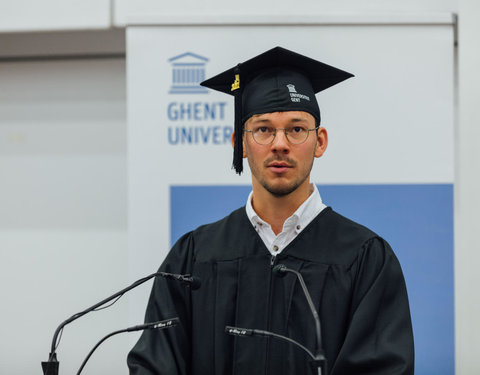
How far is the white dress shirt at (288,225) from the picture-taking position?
2250mm

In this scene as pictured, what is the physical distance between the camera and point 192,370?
7.30 feet

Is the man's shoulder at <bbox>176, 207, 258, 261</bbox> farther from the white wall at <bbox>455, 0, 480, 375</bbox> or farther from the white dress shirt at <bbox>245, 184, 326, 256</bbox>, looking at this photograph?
the white wall at <bbox>455, 0, 480, 375</bbox>

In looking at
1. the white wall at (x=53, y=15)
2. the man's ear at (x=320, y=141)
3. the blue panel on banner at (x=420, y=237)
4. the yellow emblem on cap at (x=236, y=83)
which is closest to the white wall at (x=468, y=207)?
the blue panel on banner at (x=420, y=237)

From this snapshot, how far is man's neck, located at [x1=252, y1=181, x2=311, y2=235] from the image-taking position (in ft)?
7.46

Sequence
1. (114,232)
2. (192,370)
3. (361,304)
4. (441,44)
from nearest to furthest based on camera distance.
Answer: (361,304) < (192,370) < (441,44) < (114,232)

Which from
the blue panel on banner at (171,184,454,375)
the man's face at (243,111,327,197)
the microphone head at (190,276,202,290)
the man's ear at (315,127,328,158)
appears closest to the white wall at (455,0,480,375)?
the blue panel on banner at (171,184,454,375)

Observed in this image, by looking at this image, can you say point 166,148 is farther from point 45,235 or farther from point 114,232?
point 45,235

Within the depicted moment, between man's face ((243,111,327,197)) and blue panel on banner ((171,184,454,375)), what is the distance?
1.04 meters

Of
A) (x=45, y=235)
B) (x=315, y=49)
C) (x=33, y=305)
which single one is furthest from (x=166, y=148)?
(x=33, y=305)

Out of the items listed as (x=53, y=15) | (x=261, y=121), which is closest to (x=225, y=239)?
(x=261, y=121)

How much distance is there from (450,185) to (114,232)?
1.91 m

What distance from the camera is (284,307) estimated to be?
2158mm

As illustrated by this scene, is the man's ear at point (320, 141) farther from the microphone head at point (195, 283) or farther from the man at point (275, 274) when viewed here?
the microphone head at point (195, 283)

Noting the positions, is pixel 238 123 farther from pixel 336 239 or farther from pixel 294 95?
pixel 336 239
